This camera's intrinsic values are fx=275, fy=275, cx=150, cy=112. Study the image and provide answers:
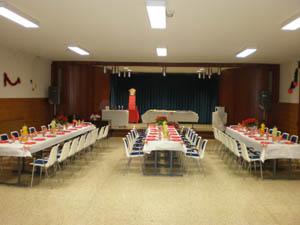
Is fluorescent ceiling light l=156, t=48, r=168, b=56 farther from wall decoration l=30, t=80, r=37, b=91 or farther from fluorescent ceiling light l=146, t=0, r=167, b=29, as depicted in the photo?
wall decoration l=30, t=80, r=37, b=91

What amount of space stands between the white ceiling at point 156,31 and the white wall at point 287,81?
1269 mm

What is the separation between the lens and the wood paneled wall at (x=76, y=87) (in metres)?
12.6

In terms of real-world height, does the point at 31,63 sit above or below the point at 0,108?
above

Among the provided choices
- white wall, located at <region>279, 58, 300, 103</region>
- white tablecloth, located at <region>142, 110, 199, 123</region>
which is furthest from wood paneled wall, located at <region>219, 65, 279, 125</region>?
white tablecloth, located at <region>142, 110, 199, 123</region>

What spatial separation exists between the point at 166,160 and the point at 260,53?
4.79 metres

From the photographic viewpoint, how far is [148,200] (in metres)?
5.04

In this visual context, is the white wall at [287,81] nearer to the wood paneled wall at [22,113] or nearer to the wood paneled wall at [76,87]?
the wood paneled wall at [76,87]

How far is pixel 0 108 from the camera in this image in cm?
888

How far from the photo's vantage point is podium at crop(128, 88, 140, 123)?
1800cm

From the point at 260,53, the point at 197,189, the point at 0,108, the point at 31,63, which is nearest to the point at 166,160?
the point at 197,189

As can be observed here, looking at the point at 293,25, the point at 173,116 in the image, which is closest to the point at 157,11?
the point at 293,25

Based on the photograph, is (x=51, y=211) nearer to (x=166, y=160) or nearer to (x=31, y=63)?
(x=166, y=160)

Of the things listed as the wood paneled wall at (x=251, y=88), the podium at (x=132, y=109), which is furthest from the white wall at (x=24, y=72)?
the wood paneled wall at (x=251, y=88)

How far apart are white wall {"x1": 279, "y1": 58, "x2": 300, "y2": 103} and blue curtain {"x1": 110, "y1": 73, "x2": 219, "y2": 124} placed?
7327 mm
